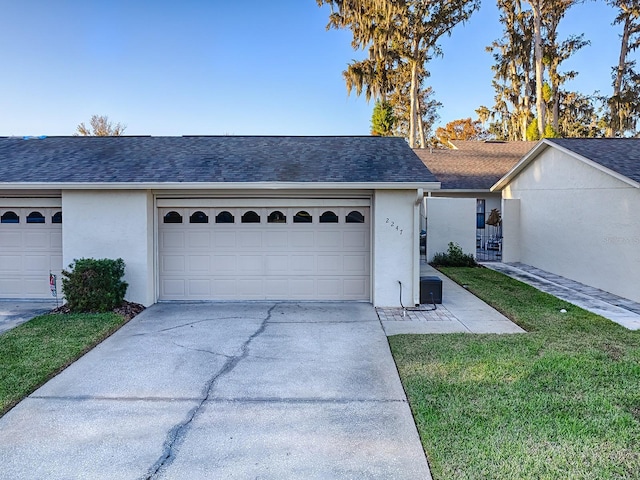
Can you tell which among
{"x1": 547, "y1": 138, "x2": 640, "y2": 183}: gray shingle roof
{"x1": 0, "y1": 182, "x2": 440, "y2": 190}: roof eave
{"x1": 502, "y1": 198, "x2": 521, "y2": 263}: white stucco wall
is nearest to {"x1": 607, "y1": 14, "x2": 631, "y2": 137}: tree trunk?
{"x1": 502, "y1": 198, "x2": 521, "y2": 263}: white stucco wall

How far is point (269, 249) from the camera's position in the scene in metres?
9.55

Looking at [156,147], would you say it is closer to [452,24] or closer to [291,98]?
[291,98]

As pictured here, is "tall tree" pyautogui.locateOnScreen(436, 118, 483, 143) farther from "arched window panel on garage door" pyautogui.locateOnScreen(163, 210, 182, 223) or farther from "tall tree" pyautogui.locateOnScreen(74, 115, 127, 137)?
"arched window panel on garage door" pyautogui.locateOnScreen(163, 210, 182, 223)

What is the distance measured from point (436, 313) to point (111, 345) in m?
5.79

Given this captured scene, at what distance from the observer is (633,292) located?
946cm

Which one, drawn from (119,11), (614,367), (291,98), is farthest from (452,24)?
(614,367)

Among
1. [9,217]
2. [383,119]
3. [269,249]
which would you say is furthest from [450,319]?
[383,119]

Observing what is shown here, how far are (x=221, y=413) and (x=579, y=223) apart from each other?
35.7 ft

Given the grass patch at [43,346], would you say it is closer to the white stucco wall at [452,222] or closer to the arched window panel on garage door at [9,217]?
the arched window panel on garage door at [9,217]

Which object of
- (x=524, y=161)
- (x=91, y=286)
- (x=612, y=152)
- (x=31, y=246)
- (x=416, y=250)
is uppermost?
(x=524, y=161)

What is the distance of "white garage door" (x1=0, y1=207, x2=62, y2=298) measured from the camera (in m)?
9.52

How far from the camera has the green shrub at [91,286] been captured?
8273mm

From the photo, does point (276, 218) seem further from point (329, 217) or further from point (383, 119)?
point (383, 119)

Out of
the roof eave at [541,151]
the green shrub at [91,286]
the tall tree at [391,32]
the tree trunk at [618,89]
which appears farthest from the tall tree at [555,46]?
the green shrub at [91,286]
